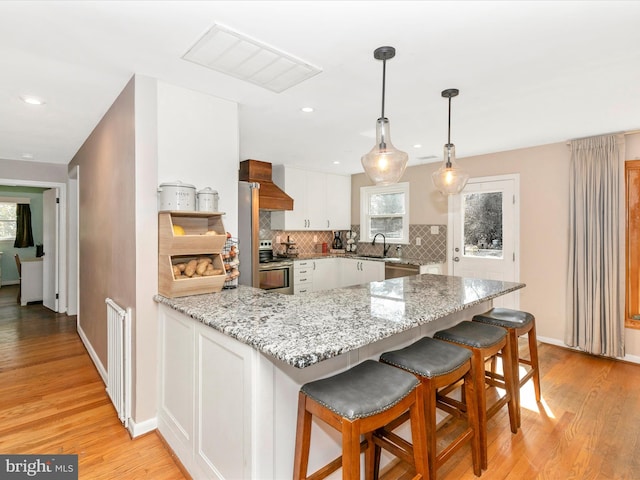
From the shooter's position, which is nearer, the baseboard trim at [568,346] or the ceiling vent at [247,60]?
the ceiling vent at [247,60]

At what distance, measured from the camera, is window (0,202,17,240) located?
300 inches

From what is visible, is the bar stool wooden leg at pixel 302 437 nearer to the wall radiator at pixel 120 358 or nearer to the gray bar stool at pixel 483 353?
the gray bar stool at pixel 483 353

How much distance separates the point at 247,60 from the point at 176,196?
2.96 feet

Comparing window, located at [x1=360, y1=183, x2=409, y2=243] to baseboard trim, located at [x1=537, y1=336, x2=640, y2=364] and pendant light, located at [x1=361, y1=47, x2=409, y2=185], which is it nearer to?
baseboard trim, located at [x1=537, y1=336, x2=640, y2=364]

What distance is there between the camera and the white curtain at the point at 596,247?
3.30 metres

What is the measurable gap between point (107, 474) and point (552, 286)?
14.3ft

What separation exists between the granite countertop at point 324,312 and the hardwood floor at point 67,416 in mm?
910

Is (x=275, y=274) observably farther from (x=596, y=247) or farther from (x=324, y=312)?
(x=596, y=247)

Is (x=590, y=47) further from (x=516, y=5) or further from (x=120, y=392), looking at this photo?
(x=120, y=392)

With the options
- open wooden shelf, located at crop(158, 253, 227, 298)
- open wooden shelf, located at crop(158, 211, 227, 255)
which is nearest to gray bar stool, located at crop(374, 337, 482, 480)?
open wooden shelf, located at crop(158, 253, 227, 298)

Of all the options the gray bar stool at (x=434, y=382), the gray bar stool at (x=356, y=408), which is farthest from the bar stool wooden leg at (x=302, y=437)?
the gray bar stool at (x=434, y=382)

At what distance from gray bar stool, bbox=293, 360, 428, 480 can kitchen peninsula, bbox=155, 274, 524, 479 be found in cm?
10

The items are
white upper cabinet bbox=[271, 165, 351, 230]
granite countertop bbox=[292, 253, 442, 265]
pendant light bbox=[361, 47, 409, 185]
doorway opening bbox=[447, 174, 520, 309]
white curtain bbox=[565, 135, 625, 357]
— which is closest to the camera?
pendant light bbox=[361, 47, 409, 185]

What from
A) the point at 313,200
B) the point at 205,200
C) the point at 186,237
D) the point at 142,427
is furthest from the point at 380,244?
the point at 142,427
